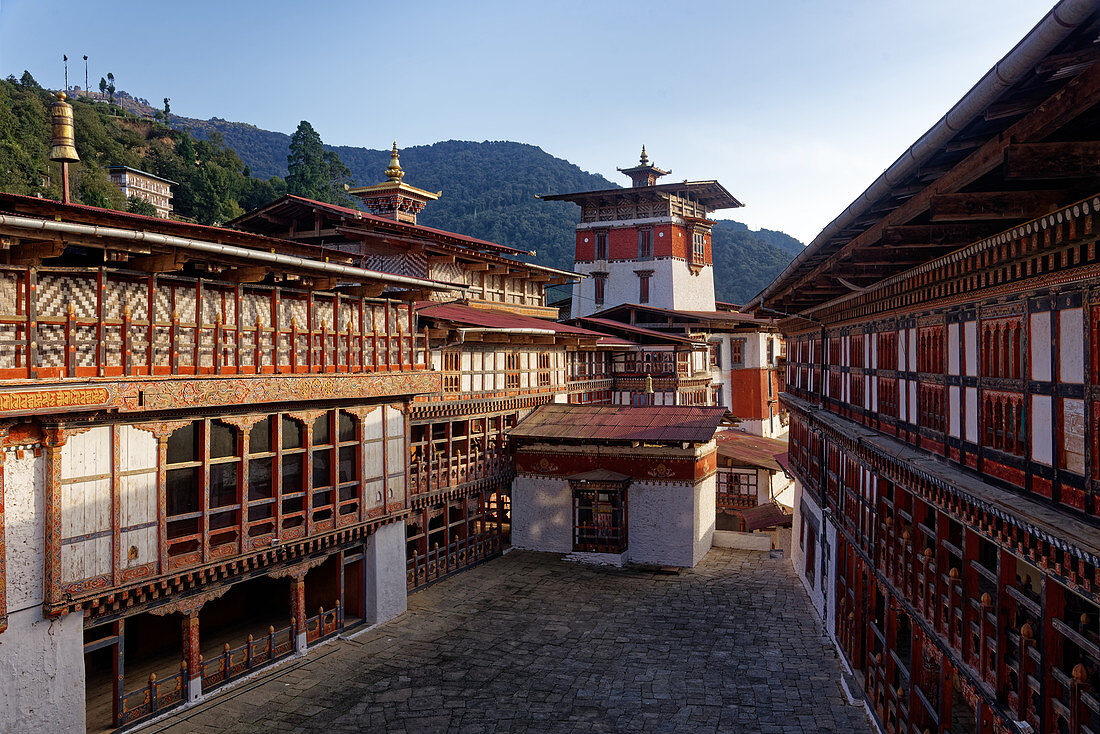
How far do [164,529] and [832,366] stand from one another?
579 inches

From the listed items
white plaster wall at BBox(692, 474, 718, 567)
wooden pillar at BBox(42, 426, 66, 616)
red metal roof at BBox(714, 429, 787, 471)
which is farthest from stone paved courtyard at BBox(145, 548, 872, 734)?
red metal roof at BBox(714, 429, 787, 471)

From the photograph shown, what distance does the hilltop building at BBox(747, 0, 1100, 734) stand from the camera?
547cm

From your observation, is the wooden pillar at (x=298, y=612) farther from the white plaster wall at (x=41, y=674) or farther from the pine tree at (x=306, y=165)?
the pine tree at (x=306, y=165)

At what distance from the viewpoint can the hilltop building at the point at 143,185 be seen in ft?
215

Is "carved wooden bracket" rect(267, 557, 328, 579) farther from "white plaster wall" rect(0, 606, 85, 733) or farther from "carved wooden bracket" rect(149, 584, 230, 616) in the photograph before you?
"white plaster wall" rect(0, 606, 85, 733)

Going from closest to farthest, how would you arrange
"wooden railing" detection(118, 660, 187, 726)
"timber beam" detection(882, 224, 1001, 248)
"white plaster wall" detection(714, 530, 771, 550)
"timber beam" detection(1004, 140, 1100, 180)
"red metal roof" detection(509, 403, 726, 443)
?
"timber beam" detection(1004, 140, 1100, 180) < "timber beam" detection(882, 224, 1001, 248) < "wooden railing" detection(118, 660, 187, 726) < "red metal roof" detection(509, 403, 726, 443) < "white plaster wall" detection(714, 530, 771, 550)

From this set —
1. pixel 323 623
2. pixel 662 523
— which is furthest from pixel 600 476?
pixel 323 623

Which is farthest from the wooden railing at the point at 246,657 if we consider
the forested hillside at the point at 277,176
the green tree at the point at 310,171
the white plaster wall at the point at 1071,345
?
the green tree at the point at 310,171

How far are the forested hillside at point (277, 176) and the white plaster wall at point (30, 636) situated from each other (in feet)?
157

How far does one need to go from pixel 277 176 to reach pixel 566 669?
109 meters

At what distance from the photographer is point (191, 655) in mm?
13711

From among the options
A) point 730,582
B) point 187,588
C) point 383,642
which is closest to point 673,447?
point 730,582

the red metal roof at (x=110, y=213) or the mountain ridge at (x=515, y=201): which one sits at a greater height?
the mountain ridge at (x=515, y=201)

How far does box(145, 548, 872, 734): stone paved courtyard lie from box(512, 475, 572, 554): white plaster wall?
10.6 ft
